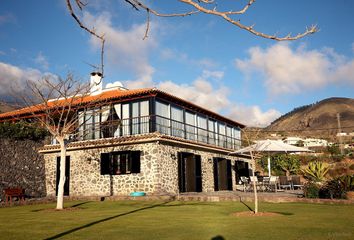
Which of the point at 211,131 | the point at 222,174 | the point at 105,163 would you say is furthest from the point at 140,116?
the point at 222,174

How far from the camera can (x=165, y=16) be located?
2752mm

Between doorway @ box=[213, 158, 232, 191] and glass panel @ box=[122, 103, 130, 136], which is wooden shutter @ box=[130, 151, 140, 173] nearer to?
glass panel @ box=[122, 103, 130, 136]

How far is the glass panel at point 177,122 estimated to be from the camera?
69.4 feet

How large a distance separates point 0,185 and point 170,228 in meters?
16.2

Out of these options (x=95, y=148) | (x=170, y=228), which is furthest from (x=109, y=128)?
(x=170, y=228)

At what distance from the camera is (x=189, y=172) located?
69.8 ft

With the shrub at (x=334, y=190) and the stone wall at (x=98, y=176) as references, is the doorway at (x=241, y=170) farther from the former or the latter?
the shrub at (x=334, y=190)

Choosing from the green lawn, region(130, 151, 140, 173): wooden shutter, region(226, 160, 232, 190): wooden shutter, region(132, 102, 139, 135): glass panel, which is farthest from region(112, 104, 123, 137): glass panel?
the green lawn

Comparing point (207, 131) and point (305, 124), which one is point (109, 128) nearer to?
point (207, 131)

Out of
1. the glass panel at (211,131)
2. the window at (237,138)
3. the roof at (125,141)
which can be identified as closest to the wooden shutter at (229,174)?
the glass panel at (211,131)

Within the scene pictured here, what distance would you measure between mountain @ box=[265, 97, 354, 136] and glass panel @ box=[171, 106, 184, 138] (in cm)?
10620

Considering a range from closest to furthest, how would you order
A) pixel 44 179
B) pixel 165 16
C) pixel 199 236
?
pixel 165 16 → pixel 199 236 → pixel 44 179

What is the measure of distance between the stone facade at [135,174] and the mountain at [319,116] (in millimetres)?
106816

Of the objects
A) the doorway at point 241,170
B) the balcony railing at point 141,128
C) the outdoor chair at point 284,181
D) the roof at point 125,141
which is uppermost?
the balcony railing at point 141,128
